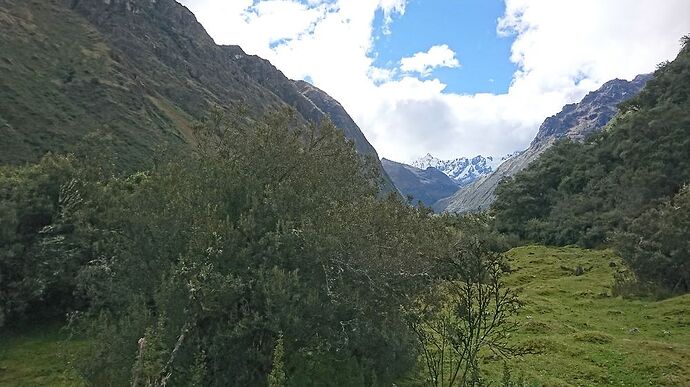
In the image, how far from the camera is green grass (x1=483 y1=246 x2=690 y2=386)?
23641mm

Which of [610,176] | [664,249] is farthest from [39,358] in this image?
[610,176]

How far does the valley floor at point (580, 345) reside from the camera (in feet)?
77.9

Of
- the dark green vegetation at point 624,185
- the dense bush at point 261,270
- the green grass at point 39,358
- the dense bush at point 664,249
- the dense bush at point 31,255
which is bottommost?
the green grass at point 39,358

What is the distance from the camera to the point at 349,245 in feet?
65.4

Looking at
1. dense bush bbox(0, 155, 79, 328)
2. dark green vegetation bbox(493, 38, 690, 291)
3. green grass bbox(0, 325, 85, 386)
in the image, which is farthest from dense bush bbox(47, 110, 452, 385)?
dark green vegetation bbox(493, 38, 690, 291)

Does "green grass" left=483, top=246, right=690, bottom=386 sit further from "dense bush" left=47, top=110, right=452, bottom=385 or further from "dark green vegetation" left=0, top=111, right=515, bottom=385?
"dense bush" left=47, top=110, right=452, bottom=385

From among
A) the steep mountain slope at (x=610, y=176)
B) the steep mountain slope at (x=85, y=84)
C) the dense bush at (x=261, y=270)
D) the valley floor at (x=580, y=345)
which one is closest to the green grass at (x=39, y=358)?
the valley floor at (x=580, y=345)

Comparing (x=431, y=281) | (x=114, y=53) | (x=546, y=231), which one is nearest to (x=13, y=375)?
(x=431, y=281)

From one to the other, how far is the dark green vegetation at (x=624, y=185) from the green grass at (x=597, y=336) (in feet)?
18.0

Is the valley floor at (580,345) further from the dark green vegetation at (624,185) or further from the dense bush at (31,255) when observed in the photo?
the dark green vegetation at (624,185)

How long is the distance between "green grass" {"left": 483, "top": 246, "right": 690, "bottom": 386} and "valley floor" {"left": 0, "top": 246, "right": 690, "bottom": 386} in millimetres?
41

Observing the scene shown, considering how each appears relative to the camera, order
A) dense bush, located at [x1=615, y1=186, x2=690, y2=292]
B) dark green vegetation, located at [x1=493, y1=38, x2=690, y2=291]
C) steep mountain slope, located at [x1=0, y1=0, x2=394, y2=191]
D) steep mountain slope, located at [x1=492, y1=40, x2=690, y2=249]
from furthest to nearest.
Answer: steep mountain slope, located at [x1=0, y1=0, x2=394, y2=191], steep mountain slope, located at [x1=492, y1=40, x2=690, y2=249], dark green vegetation, located at [x1=493, y1=38, x2=690, y2=291], dense bush, located at [x1=615, y1=186, x2=690, y2=292]

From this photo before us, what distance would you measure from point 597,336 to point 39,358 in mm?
30657

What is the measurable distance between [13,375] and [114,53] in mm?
150916
